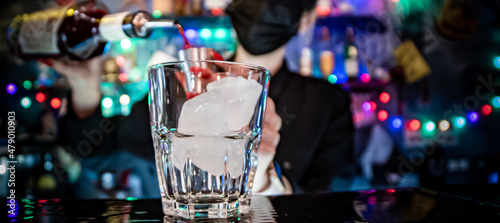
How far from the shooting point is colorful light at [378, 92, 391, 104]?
7.91ft

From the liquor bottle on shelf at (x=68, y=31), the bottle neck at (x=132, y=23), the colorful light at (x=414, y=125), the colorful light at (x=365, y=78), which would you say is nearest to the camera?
the bottle neck at (x=132, y=23)

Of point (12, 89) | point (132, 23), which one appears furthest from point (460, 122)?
point (12, 89)

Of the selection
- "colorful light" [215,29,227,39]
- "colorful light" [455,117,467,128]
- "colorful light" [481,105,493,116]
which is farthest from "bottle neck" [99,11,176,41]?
"colorful light" [481,105,493,116]

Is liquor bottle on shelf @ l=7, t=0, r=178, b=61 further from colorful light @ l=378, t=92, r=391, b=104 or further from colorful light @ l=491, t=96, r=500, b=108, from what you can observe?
colorful light @ l=491, t=96, r=500, b=108

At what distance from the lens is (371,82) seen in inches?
93.4

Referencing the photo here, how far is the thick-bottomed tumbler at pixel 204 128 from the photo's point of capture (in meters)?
0.48

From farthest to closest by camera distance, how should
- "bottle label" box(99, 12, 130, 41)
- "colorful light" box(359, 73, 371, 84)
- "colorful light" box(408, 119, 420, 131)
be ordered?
"colorful light" box(408, 119, 420, 131), "colorful light" box(359, 73, 371, 84), "bottle label" box(99, 12, 130, 41)

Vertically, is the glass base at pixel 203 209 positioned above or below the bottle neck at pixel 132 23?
below

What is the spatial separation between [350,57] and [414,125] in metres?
0.62

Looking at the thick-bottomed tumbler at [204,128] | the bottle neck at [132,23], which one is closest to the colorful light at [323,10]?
the bottle neck at [132,23]

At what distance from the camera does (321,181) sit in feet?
7.65

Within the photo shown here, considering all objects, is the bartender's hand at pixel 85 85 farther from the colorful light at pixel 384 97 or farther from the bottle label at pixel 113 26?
the colorful light at pixel 384 97

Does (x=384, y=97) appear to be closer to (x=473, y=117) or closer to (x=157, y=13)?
(x=473, y=117)

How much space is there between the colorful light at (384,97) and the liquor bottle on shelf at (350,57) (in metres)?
0.22
